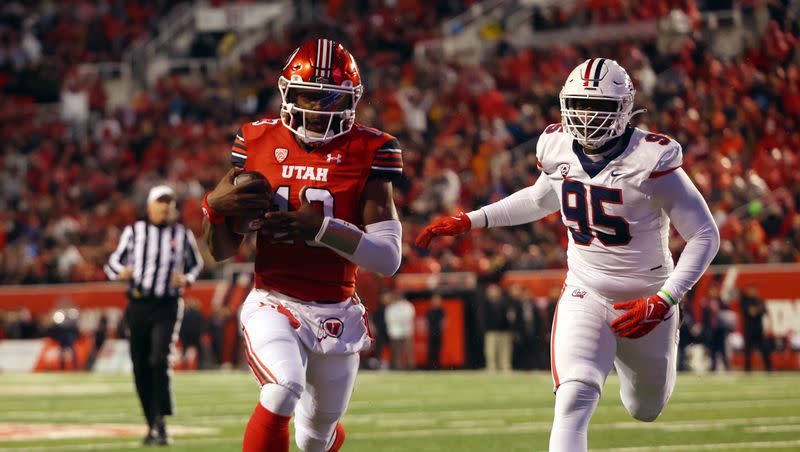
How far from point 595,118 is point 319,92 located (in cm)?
117

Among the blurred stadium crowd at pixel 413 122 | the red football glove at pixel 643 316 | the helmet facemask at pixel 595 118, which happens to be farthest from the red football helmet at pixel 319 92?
the blurred stadium crowd at pixel 413 122

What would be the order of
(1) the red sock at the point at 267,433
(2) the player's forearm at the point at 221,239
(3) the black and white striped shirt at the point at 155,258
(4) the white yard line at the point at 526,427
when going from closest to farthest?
(1) the red sock at the point at 267,433, (2) the player's forearm at the point at 221,239, (4) the white yard line at the point at 526,427, (3) the black and white striped shirt at the point at 155,258

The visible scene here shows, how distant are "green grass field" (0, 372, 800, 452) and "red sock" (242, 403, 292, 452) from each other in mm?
3531

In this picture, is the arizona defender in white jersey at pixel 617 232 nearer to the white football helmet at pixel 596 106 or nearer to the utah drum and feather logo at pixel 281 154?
the white football helmet at pixel 596 106

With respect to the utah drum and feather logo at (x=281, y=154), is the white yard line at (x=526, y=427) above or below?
below

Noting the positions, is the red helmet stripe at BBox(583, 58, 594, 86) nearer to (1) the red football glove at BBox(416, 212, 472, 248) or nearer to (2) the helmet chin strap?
(1) the red football glove at BBox(416, 212, 472, 248)

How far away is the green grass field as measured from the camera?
830 centimetres

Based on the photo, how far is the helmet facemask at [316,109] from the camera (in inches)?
194

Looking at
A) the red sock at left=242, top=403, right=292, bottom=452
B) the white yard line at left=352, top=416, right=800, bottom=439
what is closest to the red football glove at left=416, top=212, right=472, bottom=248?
the red sock at left=242, top=403, right=292, bottom=452

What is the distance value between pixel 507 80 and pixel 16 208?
960 centimetres

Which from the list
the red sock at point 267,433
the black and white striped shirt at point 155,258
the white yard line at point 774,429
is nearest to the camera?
the red sock at point 267,433

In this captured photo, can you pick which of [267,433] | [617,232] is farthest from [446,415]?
[267,433]

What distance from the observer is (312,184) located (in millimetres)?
4930

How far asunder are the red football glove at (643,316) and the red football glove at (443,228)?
2.66 feet
